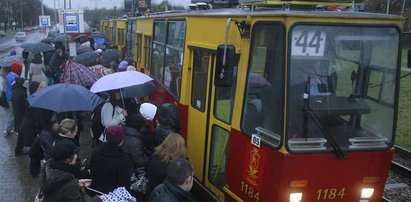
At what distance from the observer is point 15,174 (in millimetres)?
7633

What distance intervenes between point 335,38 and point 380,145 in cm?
125

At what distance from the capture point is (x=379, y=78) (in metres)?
4.58

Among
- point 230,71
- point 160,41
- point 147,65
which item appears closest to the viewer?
point 230,71

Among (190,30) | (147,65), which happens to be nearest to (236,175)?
(190,30)

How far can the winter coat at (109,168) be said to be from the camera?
4.73 m

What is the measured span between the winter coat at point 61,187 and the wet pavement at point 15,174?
292 cm

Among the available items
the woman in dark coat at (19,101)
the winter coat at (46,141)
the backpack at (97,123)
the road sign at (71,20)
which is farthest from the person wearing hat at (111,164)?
the road sign at (71,20)

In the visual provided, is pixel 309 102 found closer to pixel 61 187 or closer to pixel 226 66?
pixel 226 66

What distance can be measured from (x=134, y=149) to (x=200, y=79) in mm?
1412

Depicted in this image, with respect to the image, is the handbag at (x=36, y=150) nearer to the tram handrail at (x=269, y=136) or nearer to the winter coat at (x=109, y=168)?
the winter coat at (x=109, y=168)

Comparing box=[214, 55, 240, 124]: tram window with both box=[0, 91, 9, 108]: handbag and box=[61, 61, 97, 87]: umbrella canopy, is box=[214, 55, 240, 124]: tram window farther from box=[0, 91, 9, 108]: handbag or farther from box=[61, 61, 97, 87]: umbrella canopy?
box=[0, 91, 9, 108]: handbag

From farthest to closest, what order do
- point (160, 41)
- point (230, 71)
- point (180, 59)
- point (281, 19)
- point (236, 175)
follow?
point (160, 41) → point (180, 59) → point (236, 175) → point (230, 71) → point (281, 19)

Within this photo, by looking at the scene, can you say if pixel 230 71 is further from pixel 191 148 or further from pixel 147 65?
pixel 147 65

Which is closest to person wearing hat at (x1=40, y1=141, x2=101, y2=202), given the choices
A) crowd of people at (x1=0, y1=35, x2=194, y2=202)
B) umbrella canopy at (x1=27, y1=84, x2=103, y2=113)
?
crowd of people at (x1=0, y1=35, x2=194, y2=202)
